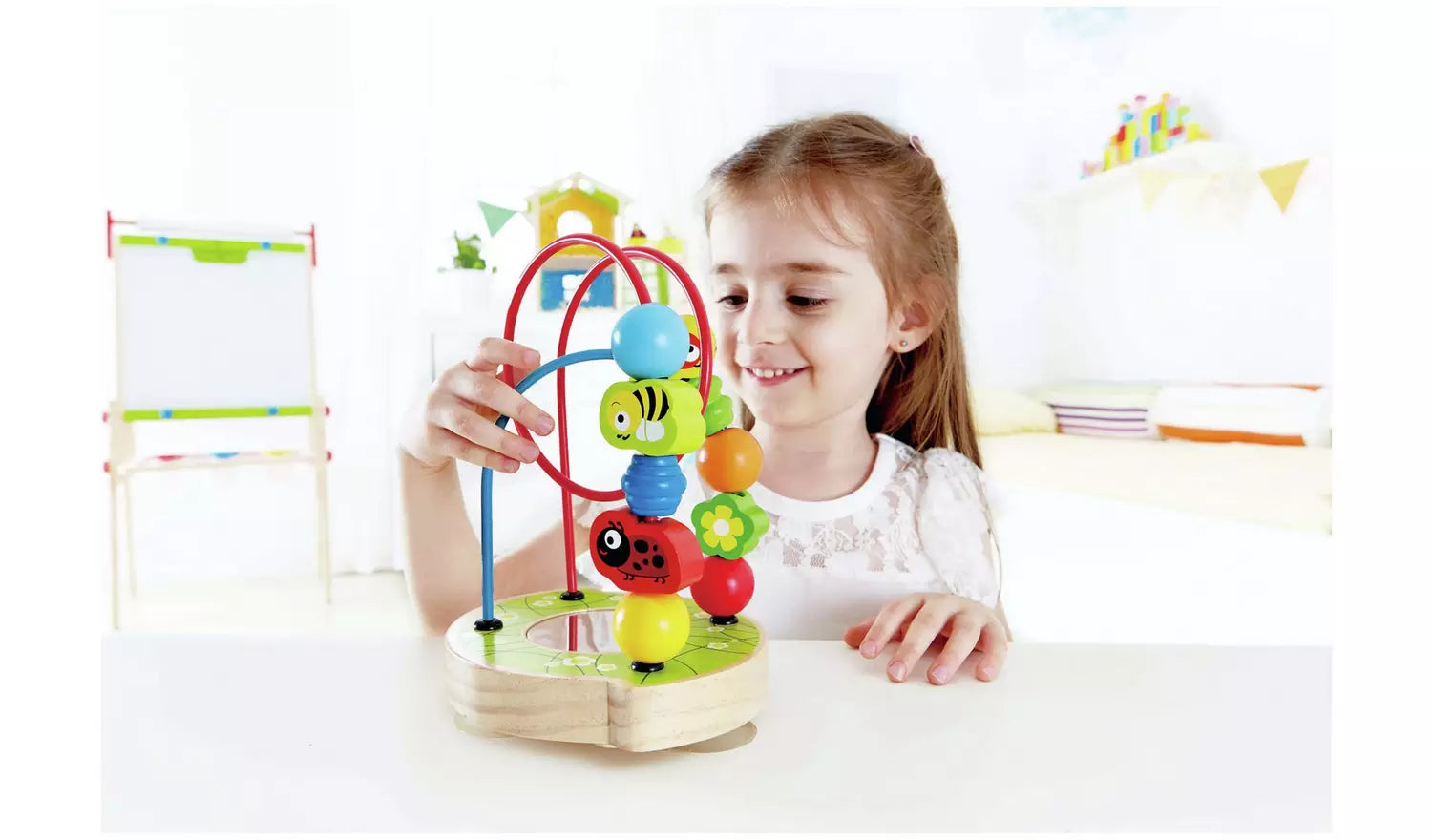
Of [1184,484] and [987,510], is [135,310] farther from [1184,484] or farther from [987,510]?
[1184,484]

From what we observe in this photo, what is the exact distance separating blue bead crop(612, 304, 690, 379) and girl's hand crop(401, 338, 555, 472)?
3.1 inches

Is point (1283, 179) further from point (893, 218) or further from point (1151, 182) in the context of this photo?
point (893, 218)

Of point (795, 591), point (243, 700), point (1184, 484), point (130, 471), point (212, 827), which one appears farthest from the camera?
point (130, 471)

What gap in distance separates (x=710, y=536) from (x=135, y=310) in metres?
2.34

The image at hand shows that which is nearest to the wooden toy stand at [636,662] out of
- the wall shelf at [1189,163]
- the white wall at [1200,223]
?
the white wall at [1200,223]

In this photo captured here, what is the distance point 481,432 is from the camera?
52 cm


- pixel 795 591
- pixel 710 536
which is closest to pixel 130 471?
pixel 795 591

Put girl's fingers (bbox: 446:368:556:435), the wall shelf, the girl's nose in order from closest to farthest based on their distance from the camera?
1. girl's fingers (bbox: 446:368:556:435)
2. the girl's nose
3. the wall shelf

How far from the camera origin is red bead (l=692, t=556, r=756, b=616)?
0.50 meters

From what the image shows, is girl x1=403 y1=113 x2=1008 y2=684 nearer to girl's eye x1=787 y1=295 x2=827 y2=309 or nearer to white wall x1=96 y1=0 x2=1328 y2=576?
girl's eye x1=787 y1=295 x2=827 y2=309

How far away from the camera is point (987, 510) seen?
0.98 metres

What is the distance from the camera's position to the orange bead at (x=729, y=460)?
52cm

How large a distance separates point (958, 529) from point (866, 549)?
0.09 metres

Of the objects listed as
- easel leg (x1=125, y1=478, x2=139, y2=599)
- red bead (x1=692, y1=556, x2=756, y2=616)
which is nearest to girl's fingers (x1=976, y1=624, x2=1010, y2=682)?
red bead (x1=692, y1=556, x2=756, y2=616)
